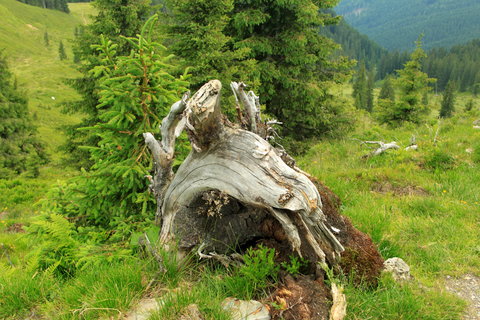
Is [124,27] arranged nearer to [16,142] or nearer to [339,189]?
[339,189]

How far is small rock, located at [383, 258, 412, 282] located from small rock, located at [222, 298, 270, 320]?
1.69 m

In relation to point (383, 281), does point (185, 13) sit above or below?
above

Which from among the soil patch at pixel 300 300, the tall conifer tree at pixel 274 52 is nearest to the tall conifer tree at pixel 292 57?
the tall conifer tree at pixel 274 52

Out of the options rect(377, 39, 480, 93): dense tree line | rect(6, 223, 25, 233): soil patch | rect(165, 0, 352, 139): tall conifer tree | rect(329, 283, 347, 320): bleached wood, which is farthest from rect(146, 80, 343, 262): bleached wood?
rect(377, 39, 480, 93): dense tree line

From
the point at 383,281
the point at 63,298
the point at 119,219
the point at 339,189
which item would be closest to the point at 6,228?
the point at 119,219

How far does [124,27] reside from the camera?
484 inches

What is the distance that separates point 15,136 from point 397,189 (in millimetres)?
24167

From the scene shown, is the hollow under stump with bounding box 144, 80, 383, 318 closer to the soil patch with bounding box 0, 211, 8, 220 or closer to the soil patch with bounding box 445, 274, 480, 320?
the soil patch with bounding box 445, 274, 480, 320

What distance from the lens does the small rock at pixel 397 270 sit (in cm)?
365

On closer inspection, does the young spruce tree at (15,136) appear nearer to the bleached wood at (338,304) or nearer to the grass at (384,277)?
the grass at (384,277)

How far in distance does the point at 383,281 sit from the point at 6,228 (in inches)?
437

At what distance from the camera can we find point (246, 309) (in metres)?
2.91

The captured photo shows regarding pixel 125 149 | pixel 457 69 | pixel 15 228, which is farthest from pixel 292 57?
pixel 457 69

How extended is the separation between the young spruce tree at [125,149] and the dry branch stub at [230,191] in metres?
0.56
